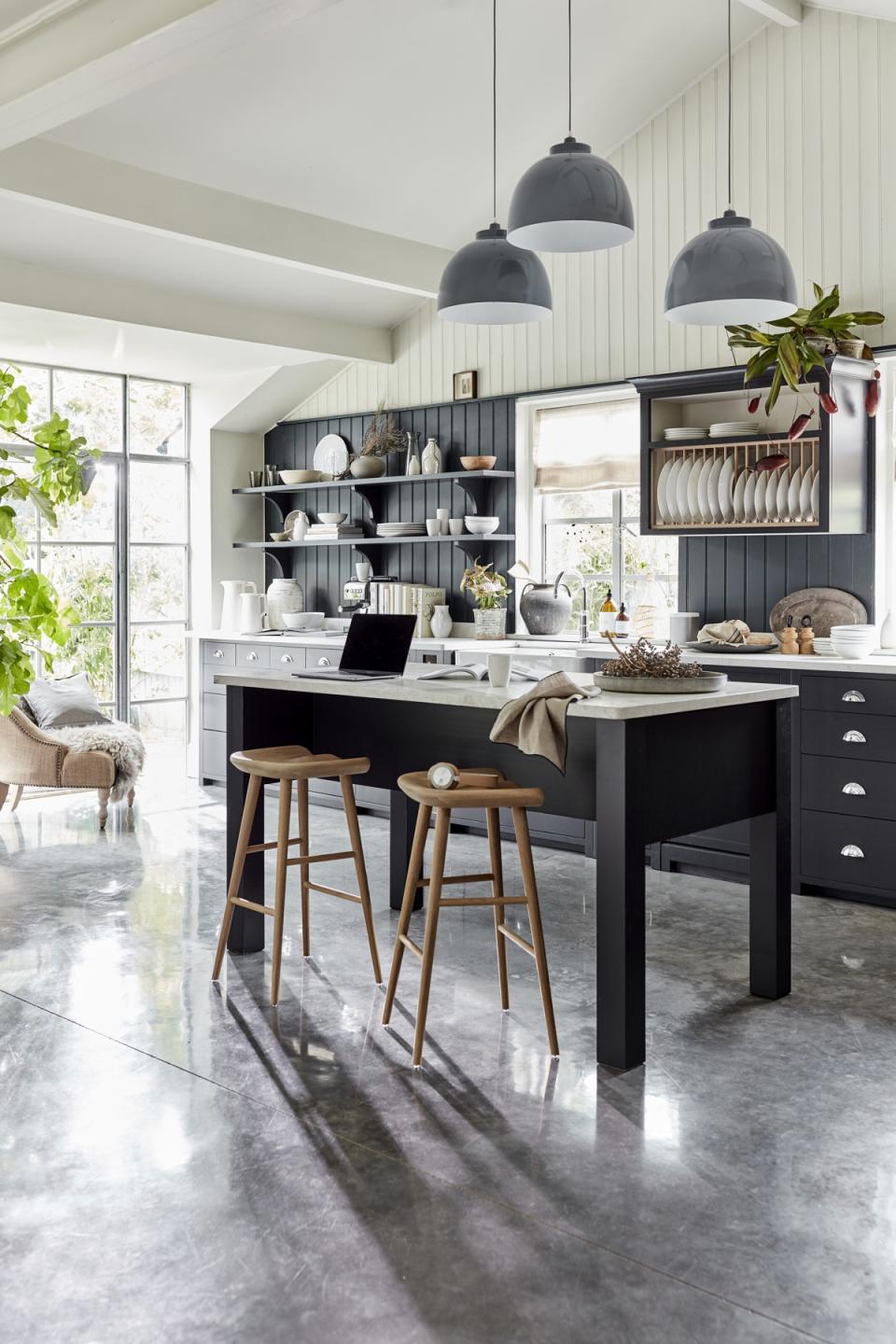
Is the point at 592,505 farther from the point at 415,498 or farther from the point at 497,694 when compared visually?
the point at 497,694

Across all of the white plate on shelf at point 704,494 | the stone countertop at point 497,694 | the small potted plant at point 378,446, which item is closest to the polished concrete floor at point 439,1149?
the stone countertop at point 497,694

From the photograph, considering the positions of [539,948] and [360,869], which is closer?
[539,948]

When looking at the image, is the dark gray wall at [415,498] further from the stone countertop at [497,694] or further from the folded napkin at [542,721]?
the folded napkin at [542,721]

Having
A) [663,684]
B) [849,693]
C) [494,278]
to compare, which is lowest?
[849,693]

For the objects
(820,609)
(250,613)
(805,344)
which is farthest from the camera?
(250,613)

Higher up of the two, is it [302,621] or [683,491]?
[683,491]

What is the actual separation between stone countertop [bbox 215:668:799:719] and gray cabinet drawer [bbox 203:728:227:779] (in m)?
3.42

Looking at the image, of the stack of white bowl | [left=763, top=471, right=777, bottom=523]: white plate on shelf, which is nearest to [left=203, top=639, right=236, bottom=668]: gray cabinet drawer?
[left=763, top=471, right=777, bottom=523]: white plate on shelf

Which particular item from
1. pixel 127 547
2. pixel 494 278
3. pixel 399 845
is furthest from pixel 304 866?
pixel 127 547

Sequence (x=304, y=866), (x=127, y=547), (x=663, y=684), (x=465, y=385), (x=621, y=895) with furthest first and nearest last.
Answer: (x=127, y=547), (x=465, y=385), (x=304, y=866), (x=663, y=684), (x=621, y=895)

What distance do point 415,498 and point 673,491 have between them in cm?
213

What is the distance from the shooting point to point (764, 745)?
12.7 ft

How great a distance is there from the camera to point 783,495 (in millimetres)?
5520

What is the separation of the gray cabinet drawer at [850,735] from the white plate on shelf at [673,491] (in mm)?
1288
